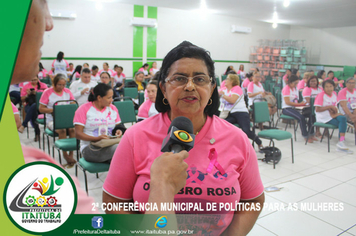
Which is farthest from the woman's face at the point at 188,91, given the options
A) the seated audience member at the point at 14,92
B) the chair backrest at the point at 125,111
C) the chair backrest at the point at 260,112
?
the chair backrest at the point at 260,112

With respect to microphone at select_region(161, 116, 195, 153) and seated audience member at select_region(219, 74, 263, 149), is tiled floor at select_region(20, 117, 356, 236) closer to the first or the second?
seated audience member at select_region(219, 74, 263, 149)

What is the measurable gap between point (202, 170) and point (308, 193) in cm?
269

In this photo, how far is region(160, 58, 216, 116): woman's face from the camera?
1122 millimetres

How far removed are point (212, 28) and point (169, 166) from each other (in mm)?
13795

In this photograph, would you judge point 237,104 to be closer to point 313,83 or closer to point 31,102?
point 313,83

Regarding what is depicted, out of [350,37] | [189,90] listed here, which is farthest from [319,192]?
[350,37]

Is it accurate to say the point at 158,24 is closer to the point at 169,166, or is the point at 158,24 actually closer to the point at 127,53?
the point at 127,53

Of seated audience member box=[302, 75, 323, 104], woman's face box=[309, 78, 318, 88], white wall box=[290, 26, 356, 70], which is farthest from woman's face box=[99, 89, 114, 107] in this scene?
white wall box=[290, 26, 356, 70]

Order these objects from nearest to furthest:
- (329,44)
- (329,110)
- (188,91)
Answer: (188,91) < (329,110) < (329,44)

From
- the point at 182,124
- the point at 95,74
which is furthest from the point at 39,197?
the point at 95,74

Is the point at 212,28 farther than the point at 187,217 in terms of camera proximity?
Yes

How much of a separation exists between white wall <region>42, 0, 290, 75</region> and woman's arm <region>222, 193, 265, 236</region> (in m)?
8.98

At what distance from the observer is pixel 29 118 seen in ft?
16.0

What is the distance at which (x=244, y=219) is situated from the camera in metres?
1.17
